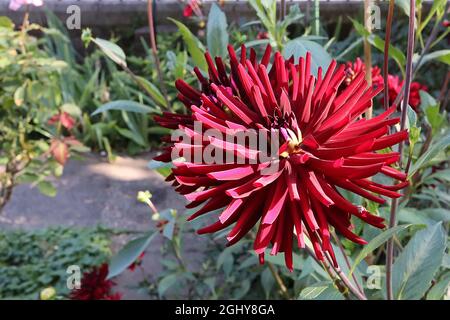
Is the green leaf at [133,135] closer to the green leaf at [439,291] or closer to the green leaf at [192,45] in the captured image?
the green leaf at [192,45]

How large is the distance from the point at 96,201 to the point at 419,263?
1682 millimetres

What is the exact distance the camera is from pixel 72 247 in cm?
190

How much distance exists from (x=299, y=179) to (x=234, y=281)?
110 centimetres

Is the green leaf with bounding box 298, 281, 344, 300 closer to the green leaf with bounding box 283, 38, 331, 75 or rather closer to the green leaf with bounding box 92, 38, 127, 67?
the green leaf with bounding box 283, 38, 331, 75

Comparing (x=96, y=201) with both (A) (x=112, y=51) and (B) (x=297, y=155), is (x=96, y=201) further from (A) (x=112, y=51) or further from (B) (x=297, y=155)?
(B) (x=297, y=155)

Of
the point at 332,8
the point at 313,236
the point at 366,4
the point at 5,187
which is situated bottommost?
the point at 5,187

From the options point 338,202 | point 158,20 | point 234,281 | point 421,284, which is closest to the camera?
point 338,202

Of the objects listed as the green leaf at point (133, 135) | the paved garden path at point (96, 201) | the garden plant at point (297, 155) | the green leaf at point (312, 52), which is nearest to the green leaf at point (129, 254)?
the garden plant at point (297, 155)

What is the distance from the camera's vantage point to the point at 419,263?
748 millimetres

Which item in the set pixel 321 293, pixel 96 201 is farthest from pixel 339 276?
pixel 96 201

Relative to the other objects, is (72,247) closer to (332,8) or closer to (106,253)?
(106,253)

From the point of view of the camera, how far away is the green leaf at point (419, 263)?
28.9 inches

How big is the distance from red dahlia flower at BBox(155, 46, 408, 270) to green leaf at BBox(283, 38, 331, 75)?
240mm

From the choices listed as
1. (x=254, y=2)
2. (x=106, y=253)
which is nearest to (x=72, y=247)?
(x=106, y=253)
